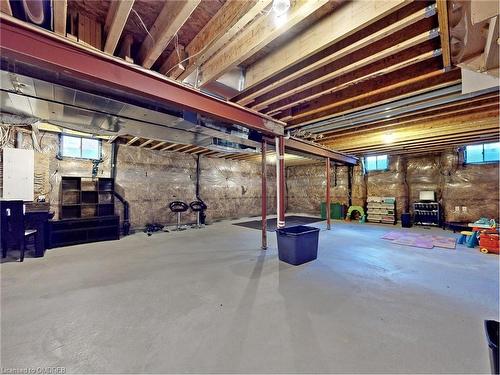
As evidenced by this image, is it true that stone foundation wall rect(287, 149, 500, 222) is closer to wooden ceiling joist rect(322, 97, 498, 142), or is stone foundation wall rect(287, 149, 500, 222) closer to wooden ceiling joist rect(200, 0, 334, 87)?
wooden ceiling joist rect(322, 97, 498, 142)

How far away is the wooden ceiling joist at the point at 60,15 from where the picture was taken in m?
1.41

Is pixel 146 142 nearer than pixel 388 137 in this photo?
No

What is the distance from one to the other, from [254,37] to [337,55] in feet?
2.65

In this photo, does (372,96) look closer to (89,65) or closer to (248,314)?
(248,314)

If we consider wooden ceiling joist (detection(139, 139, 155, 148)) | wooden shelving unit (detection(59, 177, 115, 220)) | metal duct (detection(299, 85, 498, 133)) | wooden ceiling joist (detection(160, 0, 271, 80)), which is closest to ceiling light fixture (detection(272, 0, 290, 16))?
wooden ceiling joist (detection(160, 0, 271, 80))

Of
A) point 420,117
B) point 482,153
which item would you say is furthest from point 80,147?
point 482,153

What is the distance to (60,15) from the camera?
4.94ft

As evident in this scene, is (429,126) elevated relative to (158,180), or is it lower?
elevated

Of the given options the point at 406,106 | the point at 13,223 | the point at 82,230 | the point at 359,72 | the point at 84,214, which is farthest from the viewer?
the point at 84,214

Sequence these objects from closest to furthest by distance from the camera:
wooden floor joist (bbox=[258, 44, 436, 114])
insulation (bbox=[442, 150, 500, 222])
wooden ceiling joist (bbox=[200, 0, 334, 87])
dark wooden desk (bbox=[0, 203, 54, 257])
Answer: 1. wooden ceiling joist (bbox=[200, 0, 334, 87])
2. wooden floor joist (bbox=[258, 44, 436, 114])
3. dark wooden desk (bbox=[0, 203, 54, 257])
4. insulation (bbox=[442, 150, 500, 222])

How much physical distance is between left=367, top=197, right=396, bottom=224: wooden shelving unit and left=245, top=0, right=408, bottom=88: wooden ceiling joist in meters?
6.80

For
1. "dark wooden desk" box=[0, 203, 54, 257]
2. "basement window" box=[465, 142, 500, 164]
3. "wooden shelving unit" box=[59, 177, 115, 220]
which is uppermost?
"basement window" box=[465, 142, 500, 164]

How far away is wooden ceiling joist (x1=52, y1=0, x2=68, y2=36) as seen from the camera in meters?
1.41

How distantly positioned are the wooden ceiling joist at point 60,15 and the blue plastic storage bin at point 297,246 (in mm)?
3315
